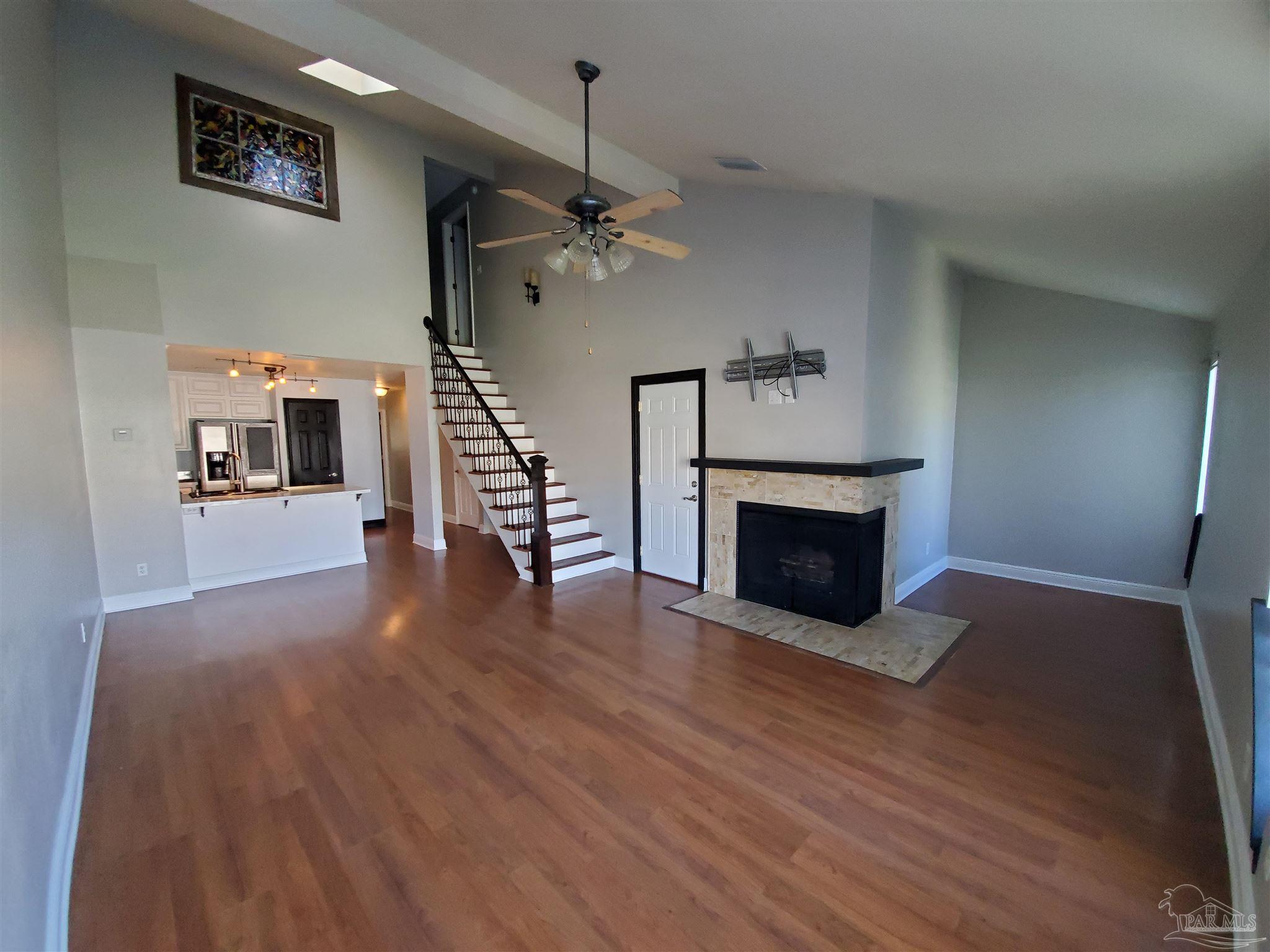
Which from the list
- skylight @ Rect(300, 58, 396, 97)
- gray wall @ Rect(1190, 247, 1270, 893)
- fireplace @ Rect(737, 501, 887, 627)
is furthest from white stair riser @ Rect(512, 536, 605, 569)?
skylight @ Rect(300, 58, 396, 97)

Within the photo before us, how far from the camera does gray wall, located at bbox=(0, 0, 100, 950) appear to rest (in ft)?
4.83

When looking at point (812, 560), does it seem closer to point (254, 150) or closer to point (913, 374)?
point (913, 374)

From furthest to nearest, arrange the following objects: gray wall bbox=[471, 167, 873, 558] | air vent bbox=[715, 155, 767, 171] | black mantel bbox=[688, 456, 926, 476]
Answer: gray wall bbox=[471, 167, 873, 558] < black mantel bbox=[688, 456, 926, 476] < air vent bbox=[715, 155, 767, 171]

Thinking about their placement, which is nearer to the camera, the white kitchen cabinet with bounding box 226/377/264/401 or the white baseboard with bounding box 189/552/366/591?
the white baseboard with bounding box 189/552/366/591

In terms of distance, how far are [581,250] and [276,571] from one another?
202 inches

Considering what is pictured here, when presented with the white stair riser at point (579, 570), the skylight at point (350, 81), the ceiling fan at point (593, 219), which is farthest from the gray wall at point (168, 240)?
the ceiling fan at point (593, 219)

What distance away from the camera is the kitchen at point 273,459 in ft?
17.5

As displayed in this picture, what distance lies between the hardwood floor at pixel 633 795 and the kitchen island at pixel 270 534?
133 cm

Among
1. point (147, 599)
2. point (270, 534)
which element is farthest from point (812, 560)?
point (147, 599)

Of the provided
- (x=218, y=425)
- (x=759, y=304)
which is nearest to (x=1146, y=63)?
(x=759, y=304)

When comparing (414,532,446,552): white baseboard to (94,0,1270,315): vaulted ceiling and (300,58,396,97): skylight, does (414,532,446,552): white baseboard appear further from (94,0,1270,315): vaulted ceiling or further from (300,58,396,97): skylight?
(300,58,396,97): skylight

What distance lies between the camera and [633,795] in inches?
88.2
